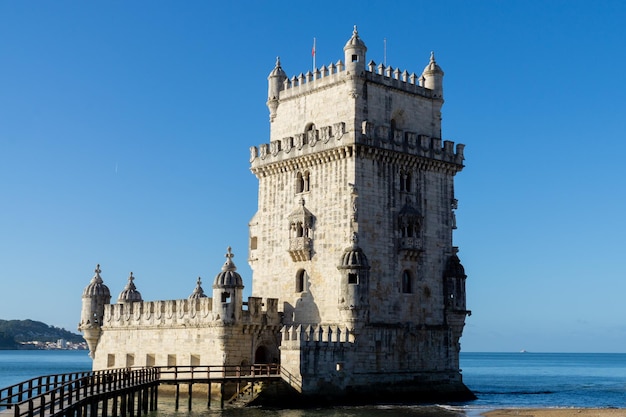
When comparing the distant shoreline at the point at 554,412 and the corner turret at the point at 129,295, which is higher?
the corner turret at the point at 129,295

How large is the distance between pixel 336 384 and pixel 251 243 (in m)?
14.3

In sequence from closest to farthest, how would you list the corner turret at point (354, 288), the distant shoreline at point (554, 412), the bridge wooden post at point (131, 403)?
the bridge wooden post at point (131, 403) → the distant shoreline at point (554, 412) → the corner turret at point (354, 288)

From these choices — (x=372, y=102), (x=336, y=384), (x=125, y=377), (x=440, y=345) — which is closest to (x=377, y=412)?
(x=336, y=384)

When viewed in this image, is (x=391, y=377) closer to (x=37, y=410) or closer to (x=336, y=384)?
(x=336, y=384)

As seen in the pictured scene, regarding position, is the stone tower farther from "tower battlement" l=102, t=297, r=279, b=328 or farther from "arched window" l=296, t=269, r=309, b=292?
"tower battlement" l=102, t=297, r=279, b=328

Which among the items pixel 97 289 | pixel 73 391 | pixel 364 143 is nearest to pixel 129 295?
pixel 97 289

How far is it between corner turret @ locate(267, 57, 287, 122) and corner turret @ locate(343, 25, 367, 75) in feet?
23.2

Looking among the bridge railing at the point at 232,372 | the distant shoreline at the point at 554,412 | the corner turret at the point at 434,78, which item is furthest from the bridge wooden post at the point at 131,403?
the corner turret at the point at 434,78

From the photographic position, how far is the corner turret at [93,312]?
68.6m

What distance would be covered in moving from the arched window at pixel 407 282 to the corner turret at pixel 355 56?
13.0m

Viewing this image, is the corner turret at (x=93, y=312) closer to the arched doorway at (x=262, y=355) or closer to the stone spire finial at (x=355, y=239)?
the arched doorway at (x=262, y=355)

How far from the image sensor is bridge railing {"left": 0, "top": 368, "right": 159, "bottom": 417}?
33375 millimetres

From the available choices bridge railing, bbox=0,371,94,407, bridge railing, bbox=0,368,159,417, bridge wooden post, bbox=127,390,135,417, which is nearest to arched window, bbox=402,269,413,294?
bridge railing, bbox=0,368,159,417

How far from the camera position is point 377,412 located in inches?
2048
